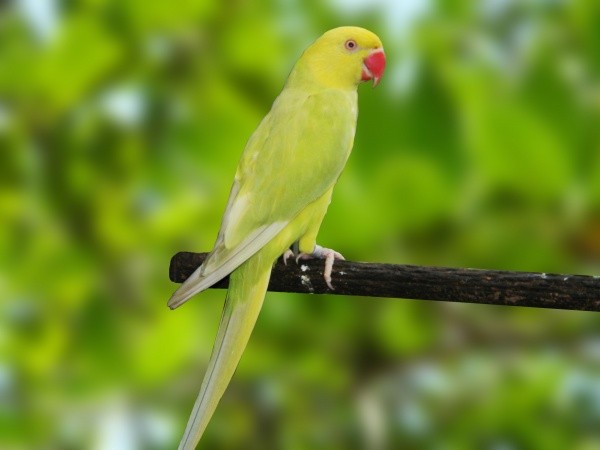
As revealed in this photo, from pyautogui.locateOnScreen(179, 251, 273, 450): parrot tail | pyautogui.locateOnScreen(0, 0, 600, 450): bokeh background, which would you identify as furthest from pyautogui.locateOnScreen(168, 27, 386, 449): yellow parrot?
pyautogui.locateOnScreen(0, 0, 600, 450): bokeh background

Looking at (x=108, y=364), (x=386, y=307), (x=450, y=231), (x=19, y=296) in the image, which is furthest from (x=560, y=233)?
(x=19, y=296)

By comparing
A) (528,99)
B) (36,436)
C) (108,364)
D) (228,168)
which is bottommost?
(36,436)

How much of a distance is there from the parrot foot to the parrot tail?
0.06 m

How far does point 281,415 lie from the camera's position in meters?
1.45

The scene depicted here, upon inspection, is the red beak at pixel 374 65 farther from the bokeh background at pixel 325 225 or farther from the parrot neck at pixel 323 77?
the bokeh background at pixel 325 225

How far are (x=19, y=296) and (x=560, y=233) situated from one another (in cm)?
86

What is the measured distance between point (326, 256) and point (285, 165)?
4.3 inches

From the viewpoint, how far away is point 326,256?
97 centimetres

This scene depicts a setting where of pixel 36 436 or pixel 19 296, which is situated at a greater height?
pixel 19 296

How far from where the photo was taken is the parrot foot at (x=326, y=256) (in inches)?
37.1

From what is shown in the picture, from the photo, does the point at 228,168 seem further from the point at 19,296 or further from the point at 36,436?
the point at 36,436

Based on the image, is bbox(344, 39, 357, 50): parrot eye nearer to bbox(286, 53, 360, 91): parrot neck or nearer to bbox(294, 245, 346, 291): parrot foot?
bbox(286, 53, 360, 91): parrot neck

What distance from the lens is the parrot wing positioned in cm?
92

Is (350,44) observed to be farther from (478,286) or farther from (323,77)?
(478,286)
